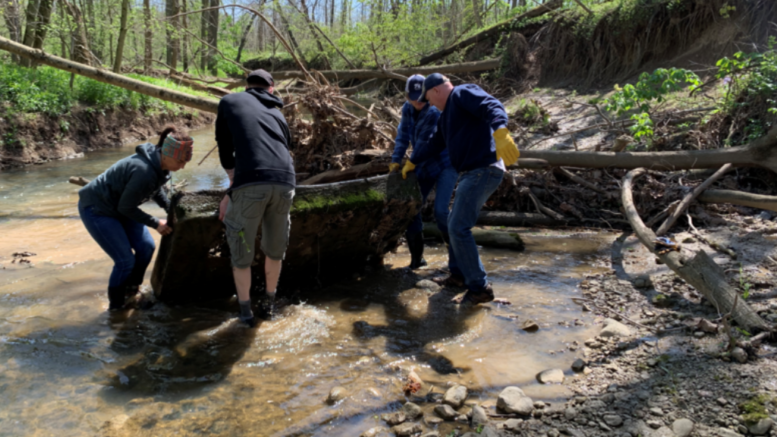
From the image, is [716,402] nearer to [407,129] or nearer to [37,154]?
[407,129]

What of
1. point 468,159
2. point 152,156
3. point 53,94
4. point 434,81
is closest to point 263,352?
point 152,156

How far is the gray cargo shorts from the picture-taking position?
3564 mm

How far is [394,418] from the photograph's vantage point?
2754mm

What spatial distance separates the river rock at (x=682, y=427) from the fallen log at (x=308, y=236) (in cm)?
299

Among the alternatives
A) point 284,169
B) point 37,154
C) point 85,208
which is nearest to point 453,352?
point 284,169

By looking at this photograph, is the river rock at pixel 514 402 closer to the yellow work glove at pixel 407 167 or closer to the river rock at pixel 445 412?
the river rock at pixel 445 412

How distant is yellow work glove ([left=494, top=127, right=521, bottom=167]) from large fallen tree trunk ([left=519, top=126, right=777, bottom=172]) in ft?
11.5

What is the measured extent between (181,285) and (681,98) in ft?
28.8

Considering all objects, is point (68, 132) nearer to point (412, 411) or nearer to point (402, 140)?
point (402, 140)

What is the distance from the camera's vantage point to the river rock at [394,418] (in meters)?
2.73

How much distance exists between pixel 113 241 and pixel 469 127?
9.88ft

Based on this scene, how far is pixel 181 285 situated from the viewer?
4.23m

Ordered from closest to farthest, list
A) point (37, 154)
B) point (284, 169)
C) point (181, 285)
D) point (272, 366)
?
point (272, 366) < point (284, 169) < point (181, 285) < point (37, 154)

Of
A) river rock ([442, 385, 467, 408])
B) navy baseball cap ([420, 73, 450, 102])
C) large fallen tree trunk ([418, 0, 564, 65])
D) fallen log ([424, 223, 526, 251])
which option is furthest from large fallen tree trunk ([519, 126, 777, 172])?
large fallen tree trunk ([418, 0, 564, 65])
